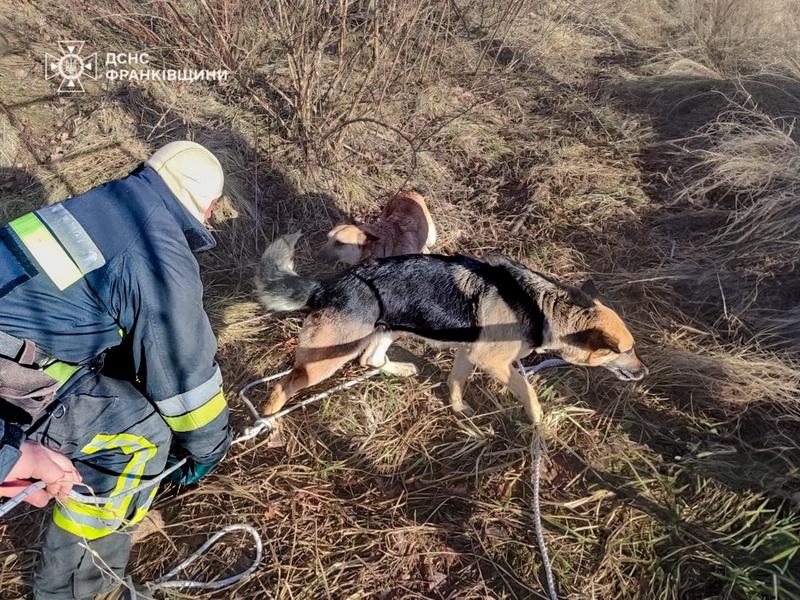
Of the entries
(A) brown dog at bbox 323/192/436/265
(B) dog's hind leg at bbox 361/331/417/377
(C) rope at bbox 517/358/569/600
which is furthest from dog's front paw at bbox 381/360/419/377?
(A) brown dog at bbox 323/192/436/265

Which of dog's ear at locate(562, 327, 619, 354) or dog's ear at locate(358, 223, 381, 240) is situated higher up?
dog's ear at locate(562, 327, 619, 354)

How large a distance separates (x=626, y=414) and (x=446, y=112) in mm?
4689

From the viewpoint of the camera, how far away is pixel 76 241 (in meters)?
2.61

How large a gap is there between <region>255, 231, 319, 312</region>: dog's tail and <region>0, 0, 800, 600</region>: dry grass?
81 centimetres

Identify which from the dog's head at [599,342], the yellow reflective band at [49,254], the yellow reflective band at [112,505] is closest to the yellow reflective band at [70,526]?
the yellow reflective band at [112,505]

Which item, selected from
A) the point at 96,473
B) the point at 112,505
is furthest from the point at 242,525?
the point at 96,473

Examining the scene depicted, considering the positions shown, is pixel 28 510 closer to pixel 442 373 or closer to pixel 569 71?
pixel 442 373

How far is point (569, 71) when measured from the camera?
825 cm

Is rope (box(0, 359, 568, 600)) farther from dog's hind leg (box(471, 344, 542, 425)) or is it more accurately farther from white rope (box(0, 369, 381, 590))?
dog's hind leg (box(471, 344, 542, 425))

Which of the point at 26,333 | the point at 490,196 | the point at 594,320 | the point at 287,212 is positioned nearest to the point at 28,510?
the point at 26,333

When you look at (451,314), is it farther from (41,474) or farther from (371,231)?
(41,474)

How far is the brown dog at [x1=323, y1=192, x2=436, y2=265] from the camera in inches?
207

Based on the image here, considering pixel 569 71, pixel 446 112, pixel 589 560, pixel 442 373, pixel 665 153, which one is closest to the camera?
pixel 589 560

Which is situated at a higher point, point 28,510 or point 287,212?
point 287,212
